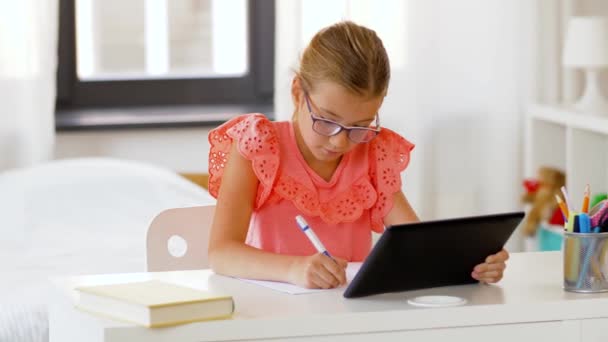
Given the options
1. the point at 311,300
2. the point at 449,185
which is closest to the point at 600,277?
the point at 311,300

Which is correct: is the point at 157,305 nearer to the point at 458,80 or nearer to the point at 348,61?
the point at 348,61

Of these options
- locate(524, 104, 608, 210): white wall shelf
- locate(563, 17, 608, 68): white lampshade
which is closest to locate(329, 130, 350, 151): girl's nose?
locate(524, 104, 608, 210): white wall shelf

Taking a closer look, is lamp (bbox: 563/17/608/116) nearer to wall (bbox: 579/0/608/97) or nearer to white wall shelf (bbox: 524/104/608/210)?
white wall shelf (bbox: 524/104/608/210)

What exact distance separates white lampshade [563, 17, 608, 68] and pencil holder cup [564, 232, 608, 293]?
1.70m

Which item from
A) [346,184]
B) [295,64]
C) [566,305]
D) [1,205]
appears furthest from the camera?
[295,64]

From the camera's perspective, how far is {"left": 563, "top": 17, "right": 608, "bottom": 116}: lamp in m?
3.06

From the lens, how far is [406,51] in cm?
338

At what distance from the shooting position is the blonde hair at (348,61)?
1.66 m

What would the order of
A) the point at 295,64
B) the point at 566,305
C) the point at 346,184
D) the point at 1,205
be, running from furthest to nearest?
the point at 295,64
the point at 1,205
the point at 346,184
the point at 566,305

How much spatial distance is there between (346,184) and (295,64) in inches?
59.8

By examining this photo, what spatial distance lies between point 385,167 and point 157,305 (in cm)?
67

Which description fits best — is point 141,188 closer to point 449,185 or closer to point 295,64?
point 295,64

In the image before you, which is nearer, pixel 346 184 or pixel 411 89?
pixel 346 184

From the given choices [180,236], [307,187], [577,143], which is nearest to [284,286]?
[307,187]
